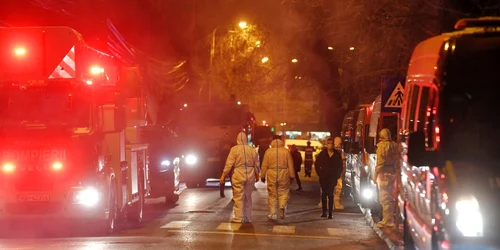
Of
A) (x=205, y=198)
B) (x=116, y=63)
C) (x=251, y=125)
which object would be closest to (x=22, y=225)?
(x=116, y=63)

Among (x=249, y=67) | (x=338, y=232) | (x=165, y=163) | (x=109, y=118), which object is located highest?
(x=249, y=67)

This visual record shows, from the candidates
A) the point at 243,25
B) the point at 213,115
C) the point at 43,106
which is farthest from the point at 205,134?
the point at 43,106

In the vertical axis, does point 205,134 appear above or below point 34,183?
above

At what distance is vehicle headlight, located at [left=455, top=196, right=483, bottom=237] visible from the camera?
6691 millimetres

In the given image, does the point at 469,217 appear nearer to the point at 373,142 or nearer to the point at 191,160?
the point at 373,142

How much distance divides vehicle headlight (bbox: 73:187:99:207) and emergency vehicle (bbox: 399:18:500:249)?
20.2ft

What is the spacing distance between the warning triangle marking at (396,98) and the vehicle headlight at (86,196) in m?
5.94

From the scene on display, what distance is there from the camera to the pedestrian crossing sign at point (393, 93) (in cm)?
1559

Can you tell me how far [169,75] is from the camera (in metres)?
36.7

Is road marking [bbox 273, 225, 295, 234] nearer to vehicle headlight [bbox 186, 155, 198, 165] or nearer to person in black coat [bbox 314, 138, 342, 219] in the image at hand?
person in black coat [bbox 314, 138, 342, 219]

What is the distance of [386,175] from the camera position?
15.0 m

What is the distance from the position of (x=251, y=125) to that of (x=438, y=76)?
24738mm

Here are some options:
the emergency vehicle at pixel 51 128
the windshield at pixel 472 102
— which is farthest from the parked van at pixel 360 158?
the windshield at pixel 472 102

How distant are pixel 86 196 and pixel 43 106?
164 centimetres
